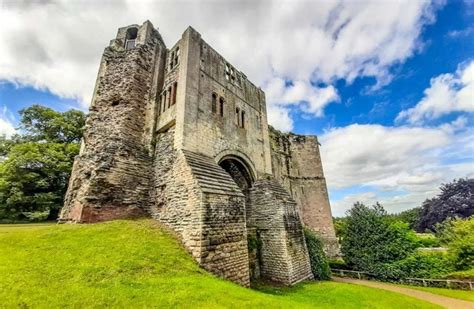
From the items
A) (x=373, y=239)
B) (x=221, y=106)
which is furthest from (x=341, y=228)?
(x=221, y=106)

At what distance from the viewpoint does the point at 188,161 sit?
839 cm

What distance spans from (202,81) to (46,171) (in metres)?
14.9

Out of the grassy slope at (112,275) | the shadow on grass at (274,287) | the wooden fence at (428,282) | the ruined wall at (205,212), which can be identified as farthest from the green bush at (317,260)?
the ruined wall at (205,212)

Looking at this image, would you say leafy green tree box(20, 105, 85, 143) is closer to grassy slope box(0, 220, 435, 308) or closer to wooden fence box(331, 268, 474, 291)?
grassy slope box(0, 220, 435, 308)

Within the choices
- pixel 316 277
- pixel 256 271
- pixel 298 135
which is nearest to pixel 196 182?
pixel 256 271

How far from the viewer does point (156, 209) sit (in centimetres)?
922

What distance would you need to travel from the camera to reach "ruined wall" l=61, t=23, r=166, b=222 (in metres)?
8.78

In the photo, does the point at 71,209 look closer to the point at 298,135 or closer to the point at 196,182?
the point at 196,182

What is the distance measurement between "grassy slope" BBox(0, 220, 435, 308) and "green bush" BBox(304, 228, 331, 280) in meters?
4.16

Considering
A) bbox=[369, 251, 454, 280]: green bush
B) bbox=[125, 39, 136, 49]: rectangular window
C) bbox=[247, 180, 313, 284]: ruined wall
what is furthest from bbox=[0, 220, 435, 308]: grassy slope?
bbox=[125, 39, 136, 49]: rectangular window

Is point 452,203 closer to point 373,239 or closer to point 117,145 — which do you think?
point 373,239

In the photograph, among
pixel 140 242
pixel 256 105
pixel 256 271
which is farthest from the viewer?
pixel 256 105

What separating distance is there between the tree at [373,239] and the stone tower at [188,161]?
682cm

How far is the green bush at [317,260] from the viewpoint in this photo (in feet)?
38.6
